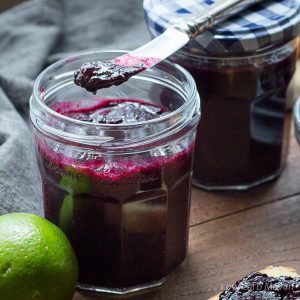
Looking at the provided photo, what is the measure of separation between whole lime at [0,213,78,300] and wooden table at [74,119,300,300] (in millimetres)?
122

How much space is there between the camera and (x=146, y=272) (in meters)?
1.28

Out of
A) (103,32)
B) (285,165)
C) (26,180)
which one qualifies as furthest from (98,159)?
(103,32)

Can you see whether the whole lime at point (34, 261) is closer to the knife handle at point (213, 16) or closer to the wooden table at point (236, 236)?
the wooden table at point (236, 236)

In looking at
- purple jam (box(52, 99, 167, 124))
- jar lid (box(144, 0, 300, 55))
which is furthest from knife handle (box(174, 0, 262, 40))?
purple jam (box(52, 99, 167, 124))

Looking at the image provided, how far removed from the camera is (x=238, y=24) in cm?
137

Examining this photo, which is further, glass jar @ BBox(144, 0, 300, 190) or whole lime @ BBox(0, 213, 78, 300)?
glass jar @ BBox(144, 0, 300, 190)

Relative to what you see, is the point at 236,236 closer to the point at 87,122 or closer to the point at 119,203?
the point at 119,203

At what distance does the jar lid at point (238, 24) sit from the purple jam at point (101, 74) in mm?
178

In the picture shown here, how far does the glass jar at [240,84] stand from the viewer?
1349mm

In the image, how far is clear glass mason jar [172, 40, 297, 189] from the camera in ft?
4.53

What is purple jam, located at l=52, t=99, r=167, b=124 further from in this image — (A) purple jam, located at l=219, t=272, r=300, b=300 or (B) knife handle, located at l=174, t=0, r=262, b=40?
(A) purple jam, located at l=219, t=272, r=300, b=300

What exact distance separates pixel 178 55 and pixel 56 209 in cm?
34

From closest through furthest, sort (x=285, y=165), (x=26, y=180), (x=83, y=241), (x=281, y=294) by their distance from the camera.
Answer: (x=281, y=294) → (x=83, y=241) → (x=26, y=180) → (x=285, y=165)

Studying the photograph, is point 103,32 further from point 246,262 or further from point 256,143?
point 246,262
